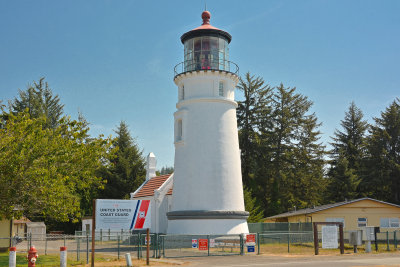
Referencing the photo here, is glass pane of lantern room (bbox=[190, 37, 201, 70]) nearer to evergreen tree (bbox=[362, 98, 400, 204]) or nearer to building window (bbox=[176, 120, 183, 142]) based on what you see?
building window (bbox=[176, 120, 183, 142])

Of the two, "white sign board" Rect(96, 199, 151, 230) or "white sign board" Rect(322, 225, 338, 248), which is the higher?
"white sign board" Rect(96, 199, 151, 230)

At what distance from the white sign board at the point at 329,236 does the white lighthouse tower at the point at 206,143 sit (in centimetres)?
555

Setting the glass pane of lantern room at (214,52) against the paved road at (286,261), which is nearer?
the paved road at (286,261)

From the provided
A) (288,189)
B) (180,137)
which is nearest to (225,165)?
(180,137)

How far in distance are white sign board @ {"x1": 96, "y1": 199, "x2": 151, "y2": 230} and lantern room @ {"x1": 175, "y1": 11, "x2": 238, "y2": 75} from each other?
1286 centimetres

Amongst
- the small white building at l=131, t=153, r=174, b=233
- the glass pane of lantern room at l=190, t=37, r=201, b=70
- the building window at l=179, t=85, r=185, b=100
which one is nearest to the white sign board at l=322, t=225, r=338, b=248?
the building window at l=179, t=85, r=185, b=100

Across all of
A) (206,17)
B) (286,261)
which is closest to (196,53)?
(206,17)

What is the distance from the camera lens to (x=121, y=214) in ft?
61.4

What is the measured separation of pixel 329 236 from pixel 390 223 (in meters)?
13.2

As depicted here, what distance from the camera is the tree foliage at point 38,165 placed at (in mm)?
19438

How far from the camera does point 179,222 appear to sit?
28.1 metres

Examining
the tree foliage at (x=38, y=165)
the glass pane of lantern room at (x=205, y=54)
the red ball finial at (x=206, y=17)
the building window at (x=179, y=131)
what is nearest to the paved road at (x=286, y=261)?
the tree foliage at (x=38, y=165)

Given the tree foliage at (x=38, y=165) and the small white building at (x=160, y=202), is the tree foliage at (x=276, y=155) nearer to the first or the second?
the small white building at (x=160, y=202)

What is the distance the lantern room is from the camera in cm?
2889
